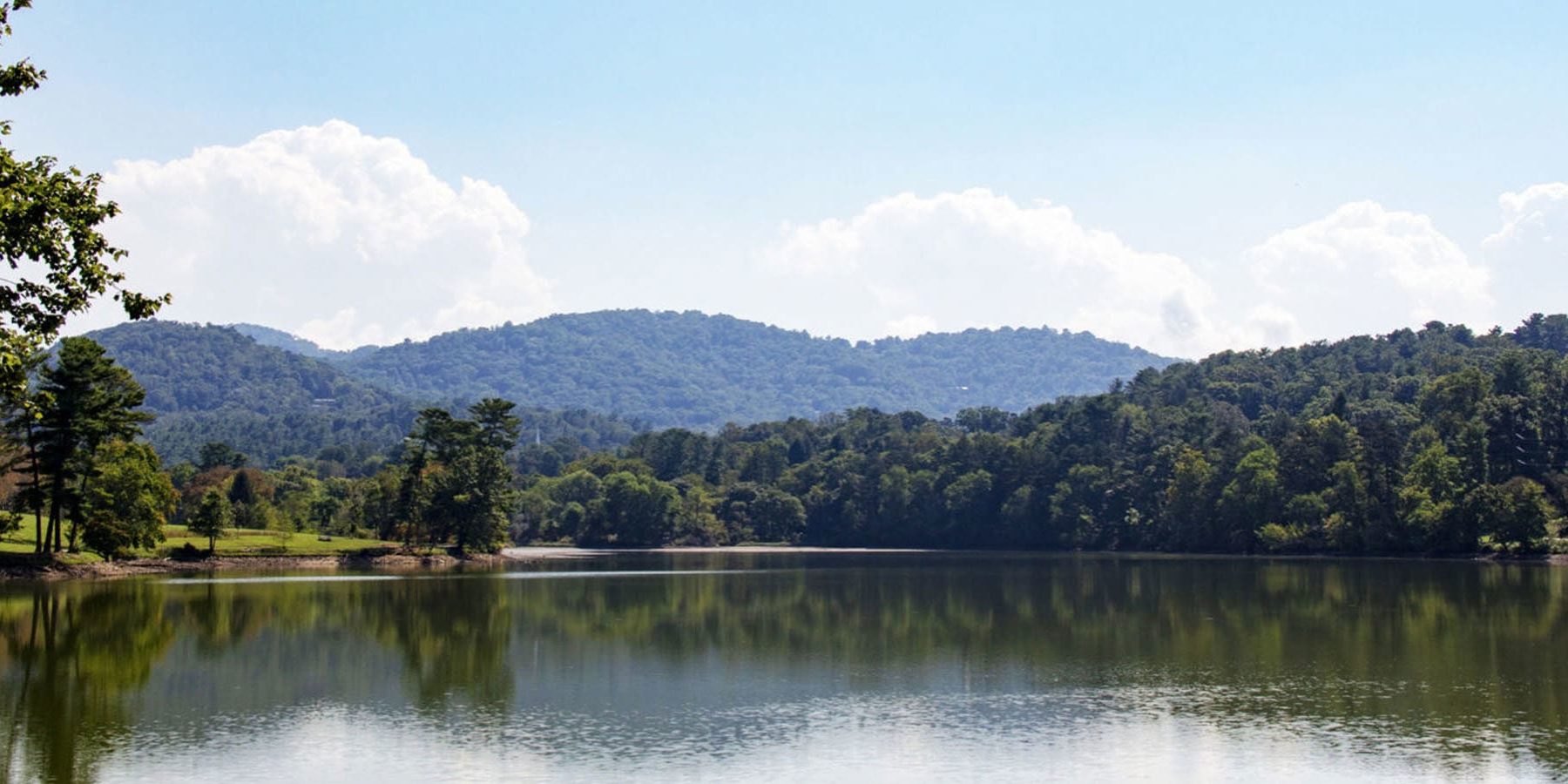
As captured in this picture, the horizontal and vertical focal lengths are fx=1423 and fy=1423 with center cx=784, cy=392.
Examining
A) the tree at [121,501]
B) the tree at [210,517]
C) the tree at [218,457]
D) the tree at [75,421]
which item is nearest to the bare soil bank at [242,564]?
the tree at [121,501]

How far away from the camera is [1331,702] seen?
3944cm

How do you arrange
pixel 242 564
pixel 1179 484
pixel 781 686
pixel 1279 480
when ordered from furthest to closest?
pixel 1179 484 < pixel 1279 480 < pixel 242 564 < pixel 781 686

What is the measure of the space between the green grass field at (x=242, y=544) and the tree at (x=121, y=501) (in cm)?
181

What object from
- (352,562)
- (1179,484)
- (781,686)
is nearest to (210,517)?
(352,562)

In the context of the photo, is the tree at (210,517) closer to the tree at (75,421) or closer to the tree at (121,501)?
the tree at (121,501)

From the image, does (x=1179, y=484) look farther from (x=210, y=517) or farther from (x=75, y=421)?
(x=75, y=421)

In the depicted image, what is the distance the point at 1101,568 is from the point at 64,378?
7776 cm

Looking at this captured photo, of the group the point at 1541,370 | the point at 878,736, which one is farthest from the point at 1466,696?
the point at 1541,370

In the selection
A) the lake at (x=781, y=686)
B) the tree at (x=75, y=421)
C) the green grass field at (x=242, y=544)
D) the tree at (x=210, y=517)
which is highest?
the tree at (x=75, y=421)

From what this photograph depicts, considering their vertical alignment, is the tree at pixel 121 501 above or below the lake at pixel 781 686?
above

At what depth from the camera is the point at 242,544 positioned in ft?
374

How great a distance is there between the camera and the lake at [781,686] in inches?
1248

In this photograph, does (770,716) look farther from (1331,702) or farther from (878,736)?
(1331,702)

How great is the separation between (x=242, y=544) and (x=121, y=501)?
21.7 meters
